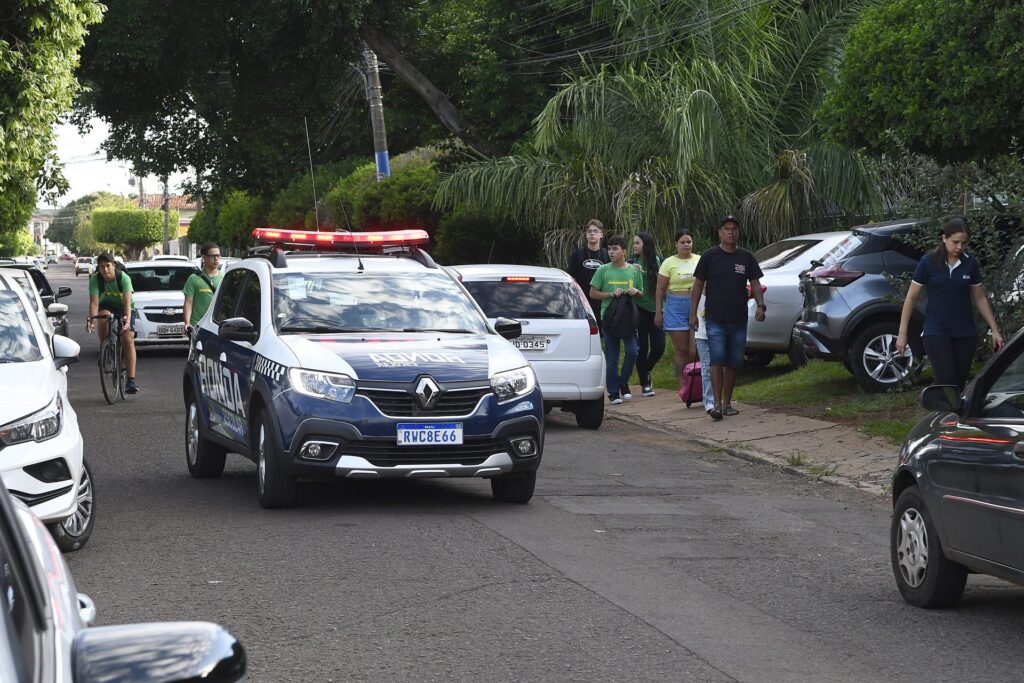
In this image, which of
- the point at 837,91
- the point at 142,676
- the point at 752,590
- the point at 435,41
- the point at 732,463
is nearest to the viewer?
the point at 142,676

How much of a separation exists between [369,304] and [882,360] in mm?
7028

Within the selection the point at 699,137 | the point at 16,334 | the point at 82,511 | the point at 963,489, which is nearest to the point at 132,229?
the point at 699,137

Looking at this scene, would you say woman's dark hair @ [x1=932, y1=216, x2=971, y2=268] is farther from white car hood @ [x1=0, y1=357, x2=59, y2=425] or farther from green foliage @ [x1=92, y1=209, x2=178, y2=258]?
green foliage @ [x1=92, y1=209, x2=178, y2=258]

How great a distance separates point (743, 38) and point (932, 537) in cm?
1850

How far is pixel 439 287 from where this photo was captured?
10977 millimetres

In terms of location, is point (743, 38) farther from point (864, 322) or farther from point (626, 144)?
point (864, 322)

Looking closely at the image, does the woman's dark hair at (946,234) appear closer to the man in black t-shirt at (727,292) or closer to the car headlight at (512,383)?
the man in black t-shirt at (727,292)

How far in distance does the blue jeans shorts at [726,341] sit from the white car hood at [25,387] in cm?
739

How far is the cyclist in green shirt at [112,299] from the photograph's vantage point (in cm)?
1800

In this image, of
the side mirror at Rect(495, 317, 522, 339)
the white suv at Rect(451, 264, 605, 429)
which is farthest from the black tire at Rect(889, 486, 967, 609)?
the white suv at Rect(451, 264, 605, 429)

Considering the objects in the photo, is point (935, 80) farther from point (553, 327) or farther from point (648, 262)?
point (648, 262)

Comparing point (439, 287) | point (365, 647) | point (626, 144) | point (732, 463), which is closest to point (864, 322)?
point (732, 463)

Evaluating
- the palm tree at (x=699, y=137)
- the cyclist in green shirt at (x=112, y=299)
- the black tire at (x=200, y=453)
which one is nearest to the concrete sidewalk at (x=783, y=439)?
the black tire at (x=200, y=453)

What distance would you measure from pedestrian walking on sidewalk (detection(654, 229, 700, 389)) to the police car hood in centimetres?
672
